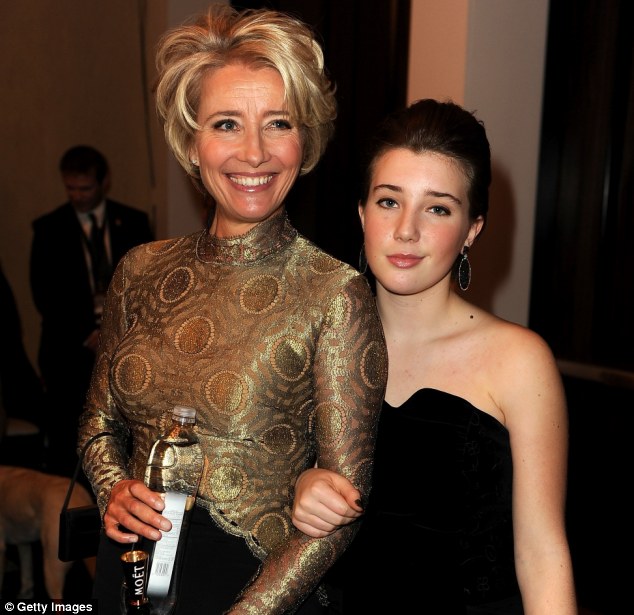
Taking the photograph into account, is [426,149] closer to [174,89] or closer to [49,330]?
[174,89]

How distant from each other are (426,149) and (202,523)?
2.64 ft

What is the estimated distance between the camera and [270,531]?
5.27 ft

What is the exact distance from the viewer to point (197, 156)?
1.77 m

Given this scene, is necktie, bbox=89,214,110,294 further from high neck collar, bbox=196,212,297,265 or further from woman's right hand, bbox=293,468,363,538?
woman's right hand, bbox=293,468,363,538

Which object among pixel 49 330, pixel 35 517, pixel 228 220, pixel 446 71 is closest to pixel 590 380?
pixel 446 71

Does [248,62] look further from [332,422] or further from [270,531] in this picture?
[270,531]

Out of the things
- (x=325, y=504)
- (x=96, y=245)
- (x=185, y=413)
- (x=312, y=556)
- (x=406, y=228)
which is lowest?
(x=96, y=245)

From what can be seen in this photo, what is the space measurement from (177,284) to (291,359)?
313 millimetres

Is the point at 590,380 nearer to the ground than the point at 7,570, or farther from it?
farther from it

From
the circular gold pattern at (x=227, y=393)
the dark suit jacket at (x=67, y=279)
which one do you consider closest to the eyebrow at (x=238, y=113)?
the circular gold pattern at (x=227, y=393)

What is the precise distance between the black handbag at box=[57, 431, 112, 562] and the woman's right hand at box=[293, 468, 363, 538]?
0.49 metres

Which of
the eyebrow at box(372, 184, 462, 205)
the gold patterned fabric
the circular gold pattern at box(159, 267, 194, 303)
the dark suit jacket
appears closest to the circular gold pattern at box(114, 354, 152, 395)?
the gold patterned fabric

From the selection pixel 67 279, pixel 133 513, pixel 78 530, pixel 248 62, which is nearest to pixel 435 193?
pixel 248 62

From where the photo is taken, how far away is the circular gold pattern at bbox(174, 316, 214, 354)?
65.1 inches
